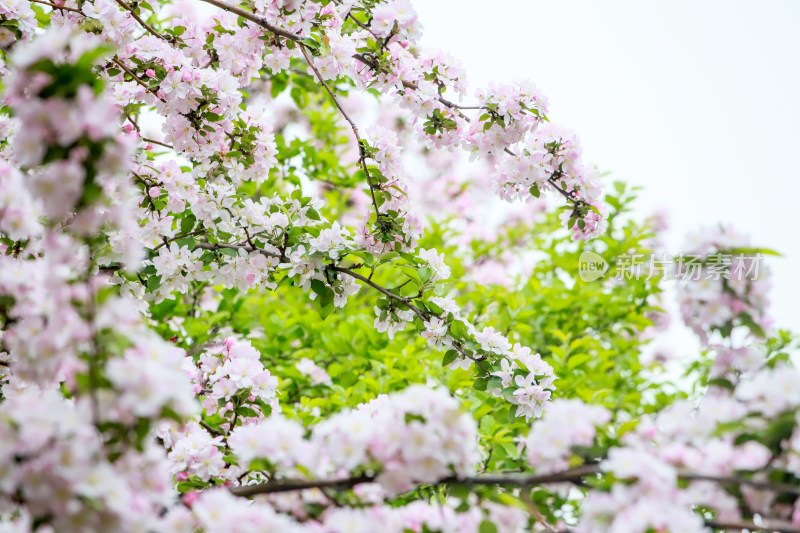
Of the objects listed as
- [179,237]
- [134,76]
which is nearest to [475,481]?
[179,237]

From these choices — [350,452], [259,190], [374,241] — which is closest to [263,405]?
[374,241]

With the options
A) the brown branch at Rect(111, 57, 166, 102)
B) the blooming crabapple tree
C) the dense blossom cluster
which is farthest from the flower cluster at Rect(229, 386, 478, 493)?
the brown branch at Rect(111, 57, 166, 102)

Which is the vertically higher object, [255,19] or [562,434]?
[255,19]

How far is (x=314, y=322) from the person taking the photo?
337 centimetres

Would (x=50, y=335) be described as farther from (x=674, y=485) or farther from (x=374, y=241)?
(x=374, y=241)

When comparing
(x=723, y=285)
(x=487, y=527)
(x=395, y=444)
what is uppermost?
(x=723, y=285)

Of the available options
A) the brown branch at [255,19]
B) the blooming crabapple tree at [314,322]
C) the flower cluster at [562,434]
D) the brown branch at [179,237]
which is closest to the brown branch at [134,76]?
the blooming crabapple tree at [314,322]

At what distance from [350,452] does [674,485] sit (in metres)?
0.57

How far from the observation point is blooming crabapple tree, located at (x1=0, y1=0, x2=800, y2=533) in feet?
3.42

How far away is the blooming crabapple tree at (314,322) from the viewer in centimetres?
104

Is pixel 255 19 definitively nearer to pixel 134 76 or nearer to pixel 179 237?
pixel 134 76

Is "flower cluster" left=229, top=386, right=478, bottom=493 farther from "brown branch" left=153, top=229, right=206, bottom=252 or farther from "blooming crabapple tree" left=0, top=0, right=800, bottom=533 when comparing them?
"brown branch" left=153, top=229, right=206, bottom=252

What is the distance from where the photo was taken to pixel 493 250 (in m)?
5.40

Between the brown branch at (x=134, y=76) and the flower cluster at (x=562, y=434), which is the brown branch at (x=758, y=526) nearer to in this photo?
the flower cluster at (x=562, y=434)
